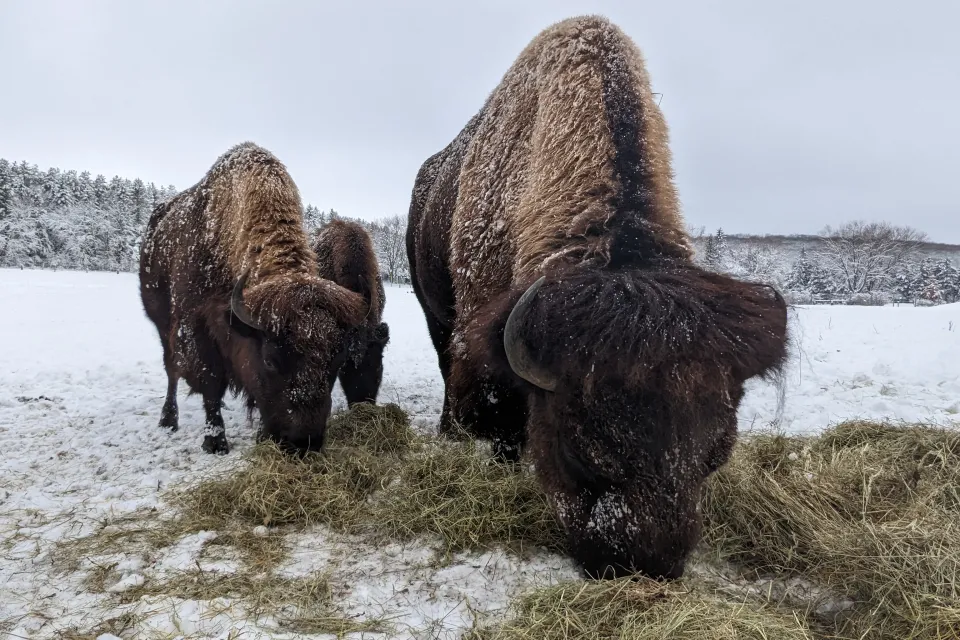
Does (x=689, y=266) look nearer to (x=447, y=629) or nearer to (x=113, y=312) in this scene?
(x=447, y=629)

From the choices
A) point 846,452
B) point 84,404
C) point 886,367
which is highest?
point 886,367

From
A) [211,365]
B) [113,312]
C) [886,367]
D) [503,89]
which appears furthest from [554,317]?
[113,312]

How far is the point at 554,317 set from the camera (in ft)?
7.38

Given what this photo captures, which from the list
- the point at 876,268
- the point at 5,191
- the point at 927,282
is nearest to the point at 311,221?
the point at 5,191

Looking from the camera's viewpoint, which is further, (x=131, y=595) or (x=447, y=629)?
(x=131, y=595)

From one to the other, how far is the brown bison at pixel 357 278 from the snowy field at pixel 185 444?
2.46ft

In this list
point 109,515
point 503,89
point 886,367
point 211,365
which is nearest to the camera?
point 109,515

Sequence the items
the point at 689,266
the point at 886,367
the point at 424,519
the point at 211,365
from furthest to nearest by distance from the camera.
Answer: the point at 886,367 → the point at 211,365 → the point at 424,519 → the point at 689,266

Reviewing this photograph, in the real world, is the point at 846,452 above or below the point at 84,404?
above

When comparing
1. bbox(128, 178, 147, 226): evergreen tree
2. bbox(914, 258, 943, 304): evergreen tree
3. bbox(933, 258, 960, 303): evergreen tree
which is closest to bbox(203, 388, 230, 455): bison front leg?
bbox(914, 258, 943, 304): evergreen tree

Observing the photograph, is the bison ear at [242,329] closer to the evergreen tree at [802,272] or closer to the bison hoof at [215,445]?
the bison hoof at [215,445]

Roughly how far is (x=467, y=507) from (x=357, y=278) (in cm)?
338

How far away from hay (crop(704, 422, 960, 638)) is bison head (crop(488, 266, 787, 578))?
36.3 inches

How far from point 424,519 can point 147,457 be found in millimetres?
2998
